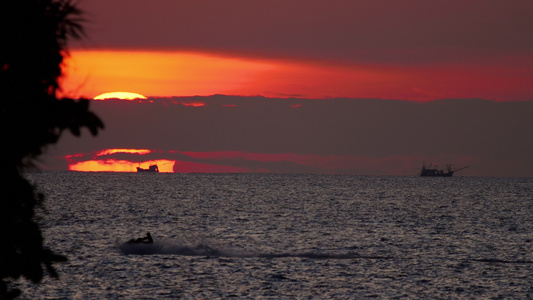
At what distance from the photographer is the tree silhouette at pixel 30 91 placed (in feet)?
33.6

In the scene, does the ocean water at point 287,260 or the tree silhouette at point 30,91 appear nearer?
the tree silhouette at point 30,91

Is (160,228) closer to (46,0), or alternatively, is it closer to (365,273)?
(365,273)

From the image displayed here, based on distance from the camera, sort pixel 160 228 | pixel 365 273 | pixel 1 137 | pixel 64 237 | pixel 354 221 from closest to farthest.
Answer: pixel 1 137
pixel 365 273
pixel 64 237
pixel 160 228
pixel 354 221

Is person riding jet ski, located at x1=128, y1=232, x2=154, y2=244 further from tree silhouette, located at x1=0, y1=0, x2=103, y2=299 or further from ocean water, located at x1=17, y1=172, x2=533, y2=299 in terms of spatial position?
tree silhouette, located at x1=0, y1=0, x2=103, y2=299

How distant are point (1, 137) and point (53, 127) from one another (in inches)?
28.9

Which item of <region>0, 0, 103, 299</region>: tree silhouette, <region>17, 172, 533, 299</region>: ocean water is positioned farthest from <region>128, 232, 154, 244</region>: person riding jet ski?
<region>0, 0, 103, 299</region>: tree silhouette

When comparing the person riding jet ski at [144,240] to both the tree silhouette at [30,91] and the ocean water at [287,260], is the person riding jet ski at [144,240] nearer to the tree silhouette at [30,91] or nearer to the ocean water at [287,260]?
the ocean water at [287,260]

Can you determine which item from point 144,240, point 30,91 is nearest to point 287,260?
point 144,240

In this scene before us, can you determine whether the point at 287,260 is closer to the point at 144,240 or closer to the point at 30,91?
the point at 144,240

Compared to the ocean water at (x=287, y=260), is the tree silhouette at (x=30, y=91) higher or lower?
higher

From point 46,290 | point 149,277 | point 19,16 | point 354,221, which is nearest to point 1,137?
point 19,16

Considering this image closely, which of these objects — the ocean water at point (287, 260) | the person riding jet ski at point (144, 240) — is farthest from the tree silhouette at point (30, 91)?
the person riding jet ski at point (144, 240)

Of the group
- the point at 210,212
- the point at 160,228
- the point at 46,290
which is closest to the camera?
the point at 46,290

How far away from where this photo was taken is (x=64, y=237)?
84.0 meters
